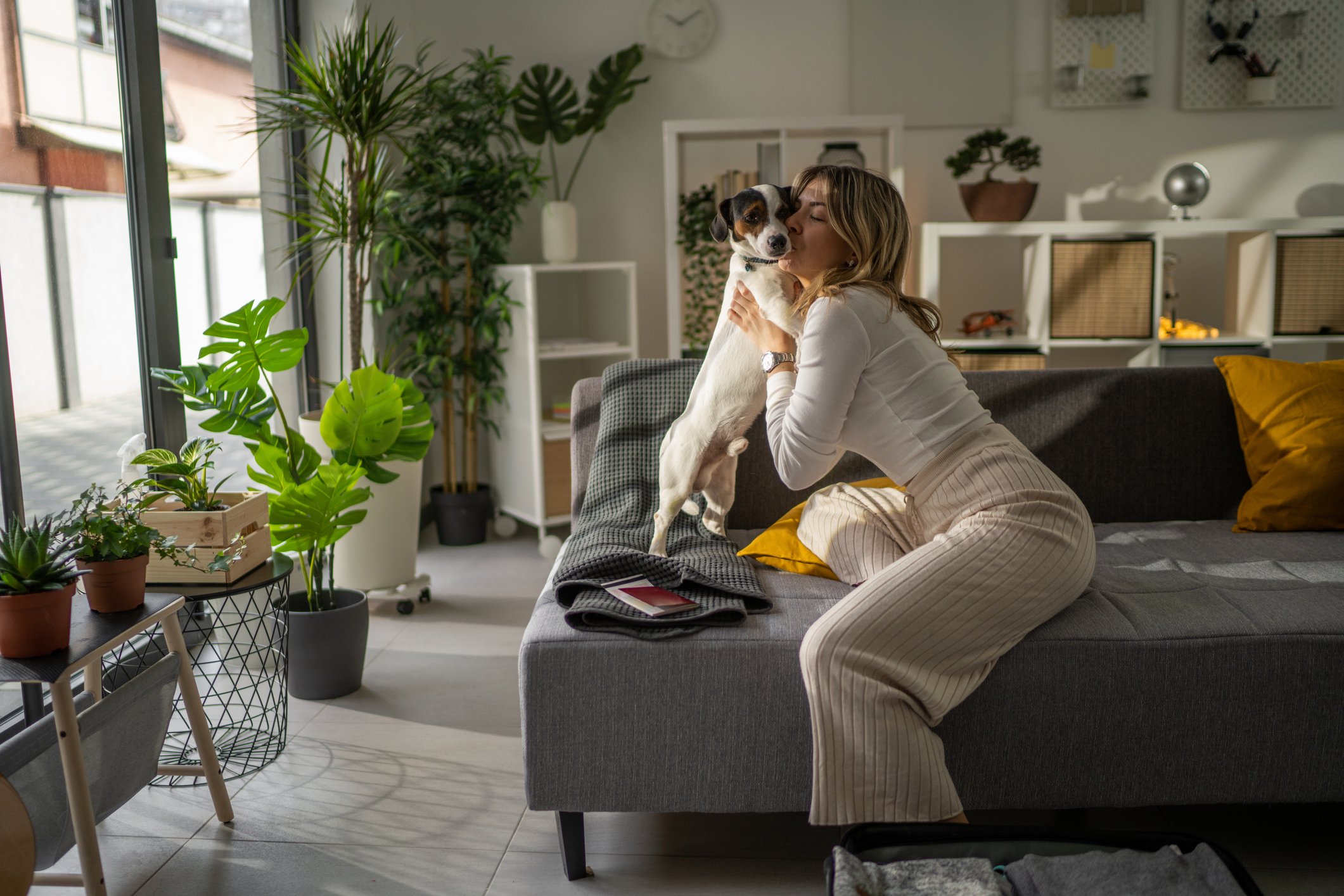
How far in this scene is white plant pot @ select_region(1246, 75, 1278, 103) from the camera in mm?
4402

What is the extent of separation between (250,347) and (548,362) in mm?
2335

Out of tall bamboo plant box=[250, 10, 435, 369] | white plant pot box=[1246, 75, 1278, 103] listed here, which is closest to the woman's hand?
tall bamboo plant box=[250, 10, 435, 369]

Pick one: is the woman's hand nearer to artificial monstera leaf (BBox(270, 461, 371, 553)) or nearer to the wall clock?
artificial monstera leaf (BBox(270, 461, 371, 553))

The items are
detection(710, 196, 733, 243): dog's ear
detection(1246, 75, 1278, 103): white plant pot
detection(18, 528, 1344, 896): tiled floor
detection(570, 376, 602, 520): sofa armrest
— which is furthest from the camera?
detection(1246, 75, 1278, 103): white plant pot

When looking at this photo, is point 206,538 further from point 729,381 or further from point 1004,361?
point 1004,361

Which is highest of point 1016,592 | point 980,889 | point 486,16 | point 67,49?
point 486,16

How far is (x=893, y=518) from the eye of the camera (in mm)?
2045

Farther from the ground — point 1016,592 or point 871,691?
point 1016,592

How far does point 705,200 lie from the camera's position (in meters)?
4.31

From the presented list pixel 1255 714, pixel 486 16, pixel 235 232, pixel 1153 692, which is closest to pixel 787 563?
pixel 1153 692

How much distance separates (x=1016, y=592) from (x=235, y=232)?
2.88 m

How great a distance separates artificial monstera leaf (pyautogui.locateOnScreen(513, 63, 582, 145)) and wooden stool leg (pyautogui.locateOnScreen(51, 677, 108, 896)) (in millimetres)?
3203

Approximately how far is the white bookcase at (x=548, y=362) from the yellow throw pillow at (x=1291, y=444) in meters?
2.36

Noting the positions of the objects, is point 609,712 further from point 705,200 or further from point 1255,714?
point 705,200
